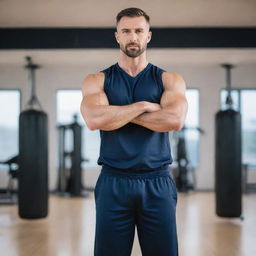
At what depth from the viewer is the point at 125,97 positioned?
6.25 ft

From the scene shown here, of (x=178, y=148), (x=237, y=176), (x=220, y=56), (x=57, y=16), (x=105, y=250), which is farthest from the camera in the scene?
(x=178, y=148)

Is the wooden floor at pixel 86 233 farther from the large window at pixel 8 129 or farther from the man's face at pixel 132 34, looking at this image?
the man's face at pixel 132 34

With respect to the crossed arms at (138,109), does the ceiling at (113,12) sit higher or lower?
higher

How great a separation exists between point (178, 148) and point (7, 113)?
3.78m

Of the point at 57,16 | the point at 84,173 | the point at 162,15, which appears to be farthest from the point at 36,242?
the point at 84,173

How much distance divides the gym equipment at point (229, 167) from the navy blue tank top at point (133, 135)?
3.72 m

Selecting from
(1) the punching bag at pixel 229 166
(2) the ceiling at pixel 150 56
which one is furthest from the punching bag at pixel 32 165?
(1) the punching bag at pixel 229 166

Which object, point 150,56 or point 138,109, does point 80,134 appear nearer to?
point 150,56

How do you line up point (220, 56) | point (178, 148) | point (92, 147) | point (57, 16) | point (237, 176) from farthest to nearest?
point (92, 147) → point (178, 148) → point (220, 56) → point (237, 176) → point (57, 16)

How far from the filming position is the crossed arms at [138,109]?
182 cm

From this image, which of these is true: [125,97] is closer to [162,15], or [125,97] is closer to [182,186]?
[162,15]

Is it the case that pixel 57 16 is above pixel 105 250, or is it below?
above

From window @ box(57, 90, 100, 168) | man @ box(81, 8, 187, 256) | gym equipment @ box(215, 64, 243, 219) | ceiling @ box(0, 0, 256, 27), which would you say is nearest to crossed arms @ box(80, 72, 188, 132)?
man @ box(81, 8, 187, 256)

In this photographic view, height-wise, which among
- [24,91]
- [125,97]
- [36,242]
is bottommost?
[36,242]
